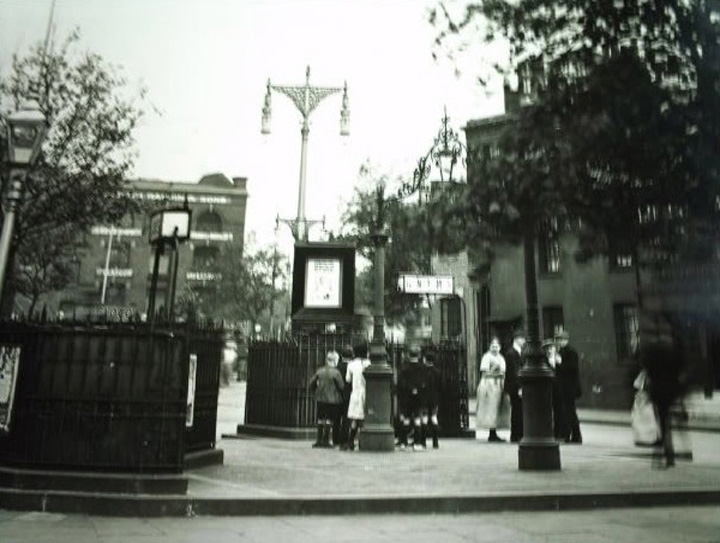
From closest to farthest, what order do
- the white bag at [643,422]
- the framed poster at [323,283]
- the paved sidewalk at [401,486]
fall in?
the paved sidewalk at [401,486] < the white bag at [643,422] < the framed poster at [323,283]

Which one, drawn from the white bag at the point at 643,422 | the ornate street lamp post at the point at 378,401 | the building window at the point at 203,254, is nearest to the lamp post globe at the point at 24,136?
the ornate street lamp post at the point at 378,401

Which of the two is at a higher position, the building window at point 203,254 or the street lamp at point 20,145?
the building window at point 203,254

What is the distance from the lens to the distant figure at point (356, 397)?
12.0 meters

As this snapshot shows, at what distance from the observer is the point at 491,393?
1395 centimetres

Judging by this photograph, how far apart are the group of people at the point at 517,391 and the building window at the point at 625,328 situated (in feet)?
40.2

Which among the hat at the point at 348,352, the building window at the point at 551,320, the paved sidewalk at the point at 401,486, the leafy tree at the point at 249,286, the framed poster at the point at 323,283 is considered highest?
the leafy tree at the point at 249,286

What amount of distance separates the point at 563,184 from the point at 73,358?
5655 millimetres

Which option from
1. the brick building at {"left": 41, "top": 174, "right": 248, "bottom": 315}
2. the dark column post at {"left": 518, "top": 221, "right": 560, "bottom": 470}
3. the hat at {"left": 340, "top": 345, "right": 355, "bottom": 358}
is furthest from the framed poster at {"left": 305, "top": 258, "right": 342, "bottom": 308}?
the brick building at {"left": 41, "top": 174, "right": 248, "bottom": 315}

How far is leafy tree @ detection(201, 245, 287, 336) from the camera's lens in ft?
144

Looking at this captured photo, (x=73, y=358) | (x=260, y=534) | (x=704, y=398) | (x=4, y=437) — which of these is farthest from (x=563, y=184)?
(x=704, y=398)

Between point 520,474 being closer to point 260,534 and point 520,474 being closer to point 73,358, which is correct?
point 260,534

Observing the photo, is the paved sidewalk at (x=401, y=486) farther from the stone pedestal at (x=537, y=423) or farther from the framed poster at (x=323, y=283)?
the framed poster at (x=323, y=283)

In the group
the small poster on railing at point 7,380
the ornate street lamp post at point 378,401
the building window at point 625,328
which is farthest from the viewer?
the building window at point 625,328

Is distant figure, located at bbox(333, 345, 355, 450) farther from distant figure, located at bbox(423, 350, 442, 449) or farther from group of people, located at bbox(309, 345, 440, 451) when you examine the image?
distant figure, located at bbox(423, 350, 442, 449)
